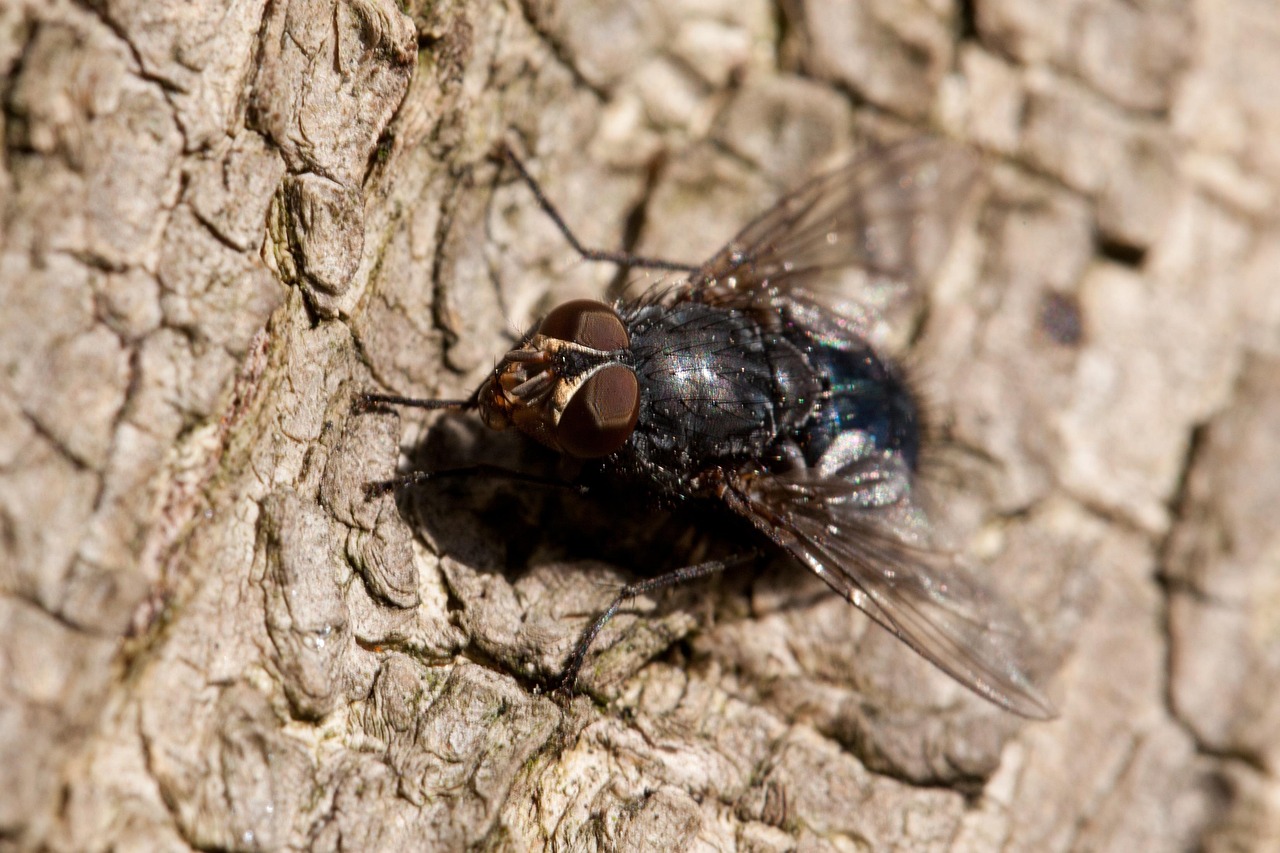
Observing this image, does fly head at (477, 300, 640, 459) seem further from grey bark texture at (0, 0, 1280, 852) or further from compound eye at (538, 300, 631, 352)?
grey bark texture at (0, 0, 1280, 852)

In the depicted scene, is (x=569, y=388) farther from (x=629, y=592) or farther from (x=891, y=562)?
(x=891, y=562)

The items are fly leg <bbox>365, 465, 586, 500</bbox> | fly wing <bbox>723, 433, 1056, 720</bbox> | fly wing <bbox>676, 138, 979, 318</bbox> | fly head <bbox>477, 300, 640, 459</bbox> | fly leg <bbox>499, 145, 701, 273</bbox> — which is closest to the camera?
fly leg <bbox>365, 465, 586, 500</bbox>

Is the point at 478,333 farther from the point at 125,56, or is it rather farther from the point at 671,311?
the point at 125,56

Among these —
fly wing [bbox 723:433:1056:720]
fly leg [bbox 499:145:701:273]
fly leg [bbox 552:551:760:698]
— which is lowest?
fly leg [bbox 552:551:760:698]

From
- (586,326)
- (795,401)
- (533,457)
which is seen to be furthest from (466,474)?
(795,401)

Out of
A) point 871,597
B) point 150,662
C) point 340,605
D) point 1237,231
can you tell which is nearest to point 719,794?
point 871,597

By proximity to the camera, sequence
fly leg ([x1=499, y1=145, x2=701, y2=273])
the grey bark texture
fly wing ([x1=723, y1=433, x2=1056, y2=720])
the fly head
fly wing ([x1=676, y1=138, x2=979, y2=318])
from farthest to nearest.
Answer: fly wing ([x1=676, y1=138, x2=979, y2=318]) → fly leg ([x1=499, y1=145, x2=701, y2=273]) → fly wing ([x1=723, y1=433, x2=1056, y2=720]) → the fly head → the grey bark texture

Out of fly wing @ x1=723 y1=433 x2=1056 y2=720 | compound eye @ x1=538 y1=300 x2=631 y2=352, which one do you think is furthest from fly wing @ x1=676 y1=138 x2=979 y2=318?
compound eye @ x1=538 y1=300 x2=631 y2=352
